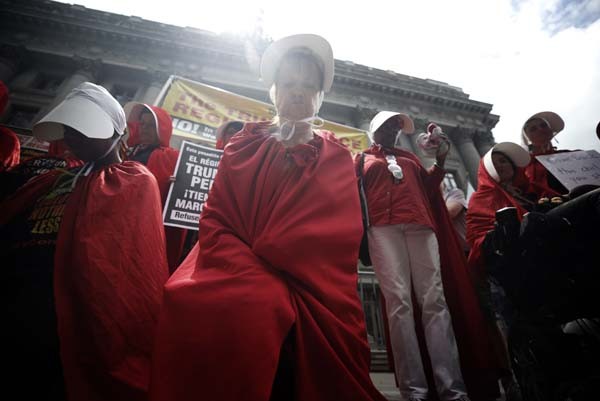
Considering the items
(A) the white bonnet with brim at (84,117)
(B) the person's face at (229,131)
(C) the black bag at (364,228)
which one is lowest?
(C) the black bag at (364,228)

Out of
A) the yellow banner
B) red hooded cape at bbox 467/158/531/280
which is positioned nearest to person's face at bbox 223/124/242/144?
the yellow banner

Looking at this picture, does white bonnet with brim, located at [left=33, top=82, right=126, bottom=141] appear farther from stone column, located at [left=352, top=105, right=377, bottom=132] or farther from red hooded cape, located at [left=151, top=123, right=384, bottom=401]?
stone column, located at [left=352, top=105, right=377, bottom=132]

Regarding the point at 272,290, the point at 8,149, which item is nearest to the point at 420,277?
the point at 272,290

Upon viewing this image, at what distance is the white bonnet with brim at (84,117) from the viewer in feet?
5.03

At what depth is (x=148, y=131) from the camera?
10.6ft

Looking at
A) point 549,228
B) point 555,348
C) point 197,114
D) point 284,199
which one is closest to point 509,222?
point 549,228

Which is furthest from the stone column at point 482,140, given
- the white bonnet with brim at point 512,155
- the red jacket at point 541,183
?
the white bonnet with brim at point 512,155

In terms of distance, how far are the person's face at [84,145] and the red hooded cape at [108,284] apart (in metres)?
0.20

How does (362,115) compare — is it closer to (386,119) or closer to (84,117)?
(386,119)

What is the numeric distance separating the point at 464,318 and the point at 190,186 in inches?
111

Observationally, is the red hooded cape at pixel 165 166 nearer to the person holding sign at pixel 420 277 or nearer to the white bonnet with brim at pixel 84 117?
the white bonnet with brim at pixel 84 117

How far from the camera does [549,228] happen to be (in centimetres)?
128

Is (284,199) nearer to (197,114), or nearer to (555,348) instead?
(555,348)

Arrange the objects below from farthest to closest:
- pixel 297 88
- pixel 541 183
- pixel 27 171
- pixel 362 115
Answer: pixel 362 115 → pixel 541 183 → pixel 27 171 → pixel 297 88
